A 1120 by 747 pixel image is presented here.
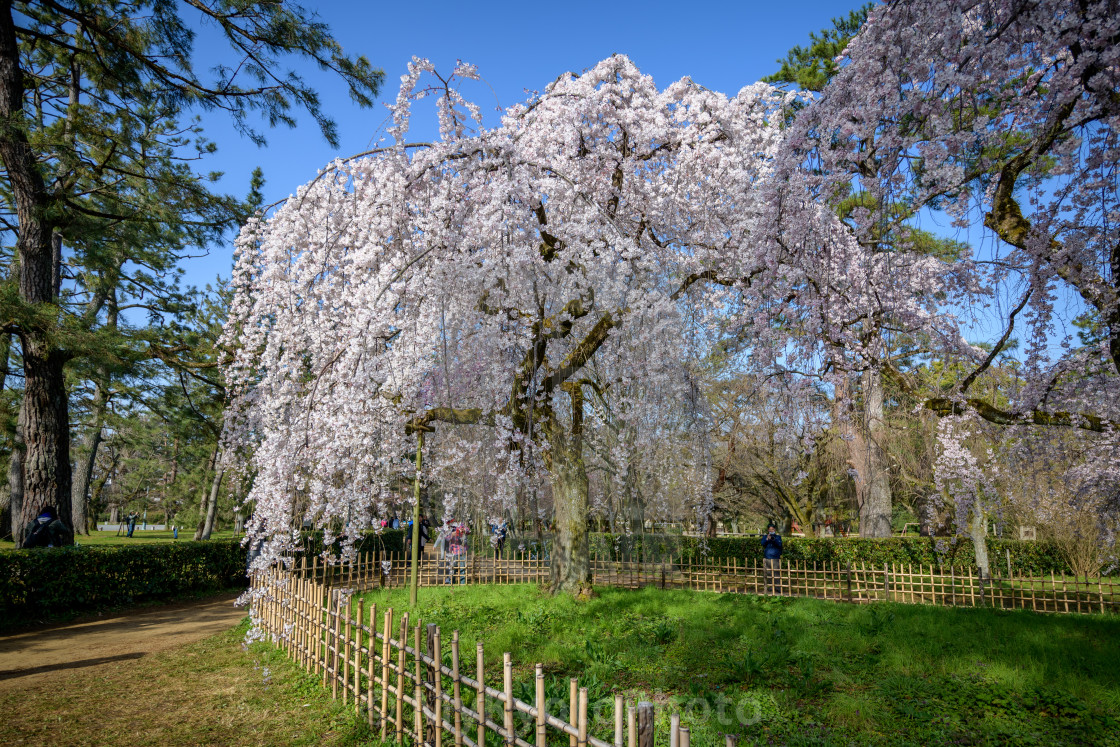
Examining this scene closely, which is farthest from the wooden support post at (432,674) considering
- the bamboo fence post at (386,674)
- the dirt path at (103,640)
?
the dirt path at (103,640)

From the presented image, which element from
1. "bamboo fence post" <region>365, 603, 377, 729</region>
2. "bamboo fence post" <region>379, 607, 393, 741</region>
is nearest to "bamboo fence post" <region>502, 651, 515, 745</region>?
"bamboo fence post" <region>379, 607, 393, 741</region>

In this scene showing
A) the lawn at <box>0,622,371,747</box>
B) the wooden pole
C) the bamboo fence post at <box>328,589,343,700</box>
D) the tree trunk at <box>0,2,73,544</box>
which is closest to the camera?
the lawn at <box>0,622,371,747</box>

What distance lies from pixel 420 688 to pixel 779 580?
31.0ft

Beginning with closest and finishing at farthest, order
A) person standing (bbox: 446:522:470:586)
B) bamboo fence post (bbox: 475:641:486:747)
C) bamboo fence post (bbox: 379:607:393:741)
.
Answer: bamboo fence post (bbox: 475:641:486:747) → bamboo fence post (bbox: 379:607:393:741) → person standing (bbox: 446:522:470:586)

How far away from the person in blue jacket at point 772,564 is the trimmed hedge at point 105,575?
11698mm

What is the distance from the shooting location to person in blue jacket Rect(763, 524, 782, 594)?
1127 centimetres

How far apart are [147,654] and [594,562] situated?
7.67 m

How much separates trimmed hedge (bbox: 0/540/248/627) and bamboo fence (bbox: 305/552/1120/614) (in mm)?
3084

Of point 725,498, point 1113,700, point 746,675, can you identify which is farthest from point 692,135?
point 725,498

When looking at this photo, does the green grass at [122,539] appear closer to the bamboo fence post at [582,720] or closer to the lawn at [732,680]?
the lawn at [732,680]

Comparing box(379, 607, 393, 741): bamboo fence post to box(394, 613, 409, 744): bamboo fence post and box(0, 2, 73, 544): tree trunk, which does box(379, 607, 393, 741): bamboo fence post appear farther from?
box(0, 2, 73, 544): tree trunk

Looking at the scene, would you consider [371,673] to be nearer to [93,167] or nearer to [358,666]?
[358,666]

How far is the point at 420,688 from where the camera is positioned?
4.07 meters

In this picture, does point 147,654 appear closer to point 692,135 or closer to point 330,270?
point 330,270
